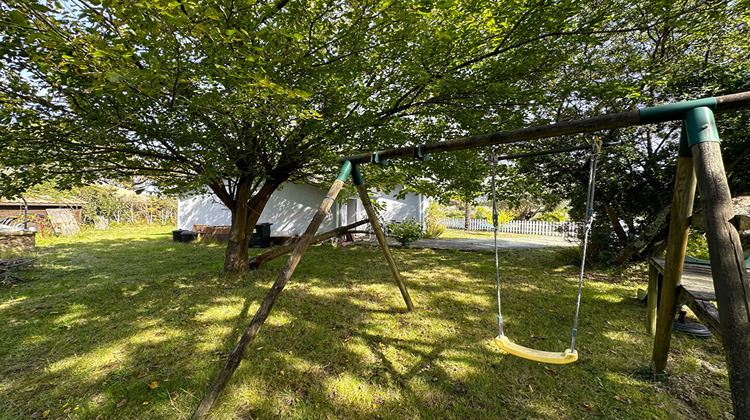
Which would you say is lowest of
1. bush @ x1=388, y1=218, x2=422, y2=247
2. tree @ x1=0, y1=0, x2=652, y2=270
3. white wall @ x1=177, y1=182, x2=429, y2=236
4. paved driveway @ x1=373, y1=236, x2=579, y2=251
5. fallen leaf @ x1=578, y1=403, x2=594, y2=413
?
fallen leaf @ x1=578, y1=403, x2=594, y2=413

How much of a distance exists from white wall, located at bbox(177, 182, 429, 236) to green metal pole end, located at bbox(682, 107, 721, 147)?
31.3ft

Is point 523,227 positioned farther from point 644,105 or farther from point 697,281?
point 697,281

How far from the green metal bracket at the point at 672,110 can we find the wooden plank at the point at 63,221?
63.9ft

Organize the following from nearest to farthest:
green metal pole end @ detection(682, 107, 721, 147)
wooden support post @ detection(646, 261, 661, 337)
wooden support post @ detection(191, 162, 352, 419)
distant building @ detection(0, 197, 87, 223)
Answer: green metal pole end @ detection(682, 107, 721, 147) → wooden support post @ detection(191, 162, 352, 419) → wooden support post @ detection(646, 261, 661, 337) → distant building @ detection(0, 197, 87, 223)

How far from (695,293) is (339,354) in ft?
9.94

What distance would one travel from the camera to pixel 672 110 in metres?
1.66

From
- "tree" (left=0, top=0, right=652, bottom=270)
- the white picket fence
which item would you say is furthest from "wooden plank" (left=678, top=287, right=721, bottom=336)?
the white picket fence

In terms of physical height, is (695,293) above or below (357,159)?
below

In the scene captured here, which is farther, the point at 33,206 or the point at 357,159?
the point at 33,206

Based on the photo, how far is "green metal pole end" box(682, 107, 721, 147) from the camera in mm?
1454

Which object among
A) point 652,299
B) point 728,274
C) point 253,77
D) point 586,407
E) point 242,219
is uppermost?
point 253,77

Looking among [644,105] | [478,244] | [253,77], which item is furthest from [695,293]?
[478,244]

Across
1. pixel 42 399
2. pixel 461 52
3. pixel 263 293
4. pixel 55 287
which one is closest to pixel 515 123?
pixel 461 52

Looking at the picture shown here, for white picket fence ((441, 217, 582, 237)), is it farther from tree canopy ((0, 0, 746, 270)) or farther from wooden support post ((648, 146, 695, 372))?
wooden support post ((648, 146, 695, 372))
